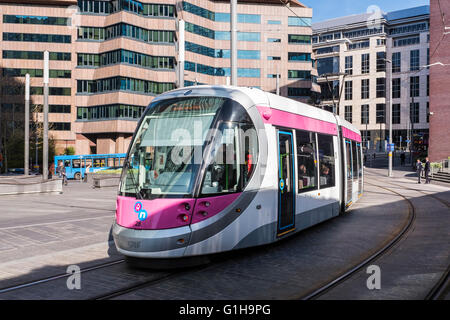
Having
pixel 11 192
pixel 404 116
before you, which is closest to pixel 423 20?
pixel 404 116

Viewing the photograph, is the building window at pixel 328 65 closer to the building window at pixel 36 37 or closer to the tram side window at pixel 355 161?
the building window at pixel 36 37

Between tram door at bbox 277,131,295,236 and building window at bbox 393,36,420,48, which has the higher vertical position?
building window at bbox 393,36,420,48

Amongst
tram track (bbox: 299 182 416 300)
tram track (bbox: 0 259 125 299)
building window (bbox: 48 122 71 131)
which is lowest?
tram track (bbox: 0 259 125 299)

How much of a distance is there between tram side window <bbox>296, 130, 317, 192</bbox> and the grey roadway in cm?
118

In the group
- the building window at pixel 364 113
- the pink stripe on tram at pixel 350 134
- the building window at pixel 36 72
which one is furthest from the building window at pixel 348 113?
the pink stripe on tram at pixel 350 134

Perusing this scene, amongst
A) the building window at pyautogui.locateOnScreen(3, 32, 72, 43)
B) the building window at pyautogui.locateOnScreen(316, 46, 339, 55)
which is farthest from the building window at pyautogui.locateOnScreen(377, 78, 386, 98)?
the building window at pyautogui.locateOnScreen(3, 32, 72, 43)

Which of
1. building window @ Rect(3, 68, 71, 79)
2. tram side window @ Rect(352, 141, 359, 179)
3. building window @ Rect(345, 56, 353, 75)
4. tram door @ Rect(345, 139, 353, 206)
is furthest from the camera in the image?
building window @ Rect(345, 56, 353, 75)

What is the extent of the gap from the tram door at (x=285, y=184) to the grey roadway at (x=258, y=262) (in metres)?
0.49

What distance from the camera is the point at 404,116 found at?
91.8 metres

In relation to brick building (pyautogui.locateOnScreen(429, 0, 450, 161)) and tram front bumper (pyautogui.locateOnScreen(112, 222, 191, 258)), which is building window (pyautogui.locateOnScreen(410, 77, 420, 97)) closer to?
brick building (pyautogui.locateOnScreen(429, 0, 450, 161))

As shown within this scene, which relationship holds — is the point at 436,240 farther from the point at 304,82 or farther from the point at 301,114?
the point at 304,82

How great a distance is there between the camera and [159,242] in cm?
646

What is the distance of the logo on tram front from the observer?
262 inches

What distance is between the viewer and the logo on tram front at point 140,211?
21.8ft
